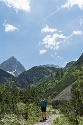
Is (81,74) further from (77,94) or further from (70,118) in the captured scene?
(70,118)

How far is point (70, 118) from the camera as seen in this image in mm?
27266

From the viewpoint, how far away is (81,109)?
1334 inches

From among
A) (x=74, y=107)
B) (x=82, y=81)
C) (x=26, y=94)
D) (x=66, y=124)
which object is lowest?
(x=66, y=124)

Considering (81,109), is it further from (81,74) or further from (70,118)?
(70,118)

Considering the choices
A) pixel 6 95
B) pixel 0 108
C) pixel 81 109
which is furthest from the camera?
pixel 6 95

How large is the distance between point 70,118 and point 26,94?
180ft

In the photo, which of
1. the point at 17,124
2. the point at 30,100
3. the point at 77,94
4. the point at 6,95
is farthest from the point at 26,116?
the point at 30,100

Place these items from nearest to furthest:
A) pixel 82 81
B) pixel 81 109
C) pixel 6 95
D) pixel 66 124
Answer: pixel 66 124
pixel 82 81
pixel 81 109
pixel 6 95

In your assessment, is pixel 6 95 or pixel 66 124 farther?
pixel 6 95

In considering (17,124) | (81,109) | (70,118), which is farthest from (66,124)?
(81,109)

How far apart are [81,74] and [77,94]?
8.86ft

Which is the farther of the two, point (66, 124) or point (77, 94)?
point (77, 94)

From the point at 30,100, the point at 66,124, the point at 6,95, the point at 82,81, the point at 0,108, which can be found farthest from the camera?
the point at 30,100

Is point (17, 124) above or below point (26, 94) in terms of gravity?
A: below
